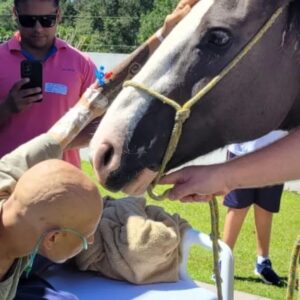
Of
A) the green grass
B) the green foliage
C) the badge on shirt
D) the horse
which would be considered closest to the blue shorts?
the green grass

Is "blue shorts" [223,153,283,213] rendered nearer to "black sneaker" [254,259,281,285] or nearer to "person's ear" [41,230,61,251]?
"black sneaker" [254,259,281,285]

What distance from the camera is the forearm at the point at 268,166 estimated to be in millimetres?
1937

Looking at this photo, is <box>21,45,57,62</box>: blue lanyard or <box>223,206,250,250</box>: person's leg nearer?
<box>21,45,57,62</box>: blue lanyard

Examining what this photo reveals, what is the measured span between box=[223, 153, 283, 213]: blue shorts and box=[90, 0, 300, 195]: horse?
2.74 metres

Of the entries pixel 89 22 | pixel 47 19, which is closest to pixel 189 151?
pixel 47 19

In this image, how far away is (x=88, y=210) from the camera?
169 cm

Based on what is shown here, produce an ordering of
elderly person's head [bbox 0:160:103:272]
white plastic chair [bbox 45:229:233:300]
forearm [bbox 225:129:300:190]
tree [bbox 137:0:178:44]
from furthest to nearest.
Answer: tree [bbox 137:0:178:44] → white plastic chair [bbox 45:229:233:300] → forearm [bbox 225:129:300:190] → elderly person's head [bbox 0:160:103:272]

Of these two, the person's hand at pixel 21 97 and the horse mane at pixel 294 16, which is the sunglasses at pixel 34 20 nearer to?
the person's hand at pixel 21 97

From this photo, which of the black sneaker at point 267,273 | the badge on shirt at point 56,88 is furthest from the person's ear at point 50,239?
the black sneaker at point 267,273

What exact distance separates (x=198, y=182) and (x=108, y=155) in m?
0.29

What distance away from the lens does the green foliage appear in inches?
1249

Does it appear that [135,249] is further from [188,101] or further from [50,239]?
[50,239]

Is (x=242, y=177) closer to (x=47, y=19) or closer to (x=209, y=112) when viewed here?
(x=209, y=112)

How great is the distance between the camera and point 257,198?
4879mm
